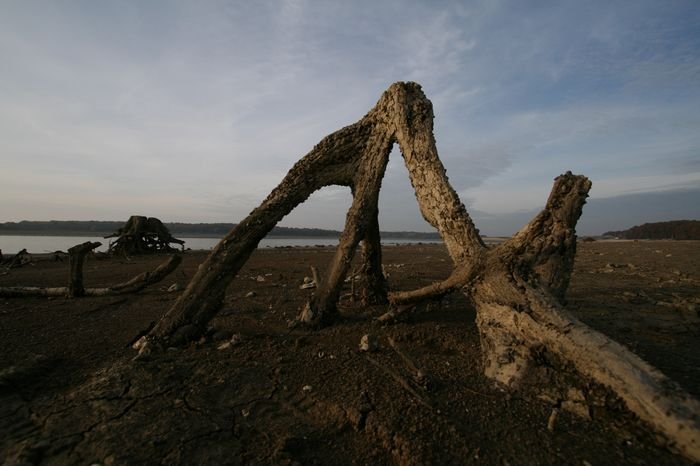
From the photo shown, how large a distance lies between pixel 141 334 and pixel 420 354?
130 inches

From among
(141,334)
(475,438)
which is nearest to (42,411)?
(141,334)

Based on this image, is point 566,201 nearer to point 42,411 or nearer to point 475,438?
point 475,438

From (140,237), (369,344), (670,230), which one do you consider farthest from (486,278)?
(670,230)

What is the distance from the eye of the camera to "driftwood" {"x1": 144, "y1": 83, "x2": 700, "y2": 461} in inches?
82.0

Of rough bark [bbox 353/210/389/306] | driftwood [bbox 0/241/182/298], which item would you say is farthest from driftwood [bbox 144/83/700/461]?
driftwood [bbox 0/241/182/298]

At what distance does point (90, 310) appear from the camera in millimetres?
5688

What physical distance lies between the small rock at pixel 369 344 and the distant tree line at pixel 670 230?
36.2 m

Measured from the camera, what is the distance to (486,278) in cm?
316

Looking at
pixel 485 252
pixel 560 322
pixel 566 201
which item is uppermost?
pixel 566 201

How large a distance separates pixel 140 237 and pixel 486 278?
18814 mm

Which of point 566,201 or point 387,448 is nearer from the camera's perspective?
point 387,448

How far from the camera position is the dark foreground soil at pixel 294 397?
6.92ft

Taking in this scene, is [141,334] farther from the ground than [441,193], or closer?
closer

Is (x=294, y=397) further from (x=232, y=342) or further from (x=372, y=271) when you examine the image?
(x=372, y=271)
